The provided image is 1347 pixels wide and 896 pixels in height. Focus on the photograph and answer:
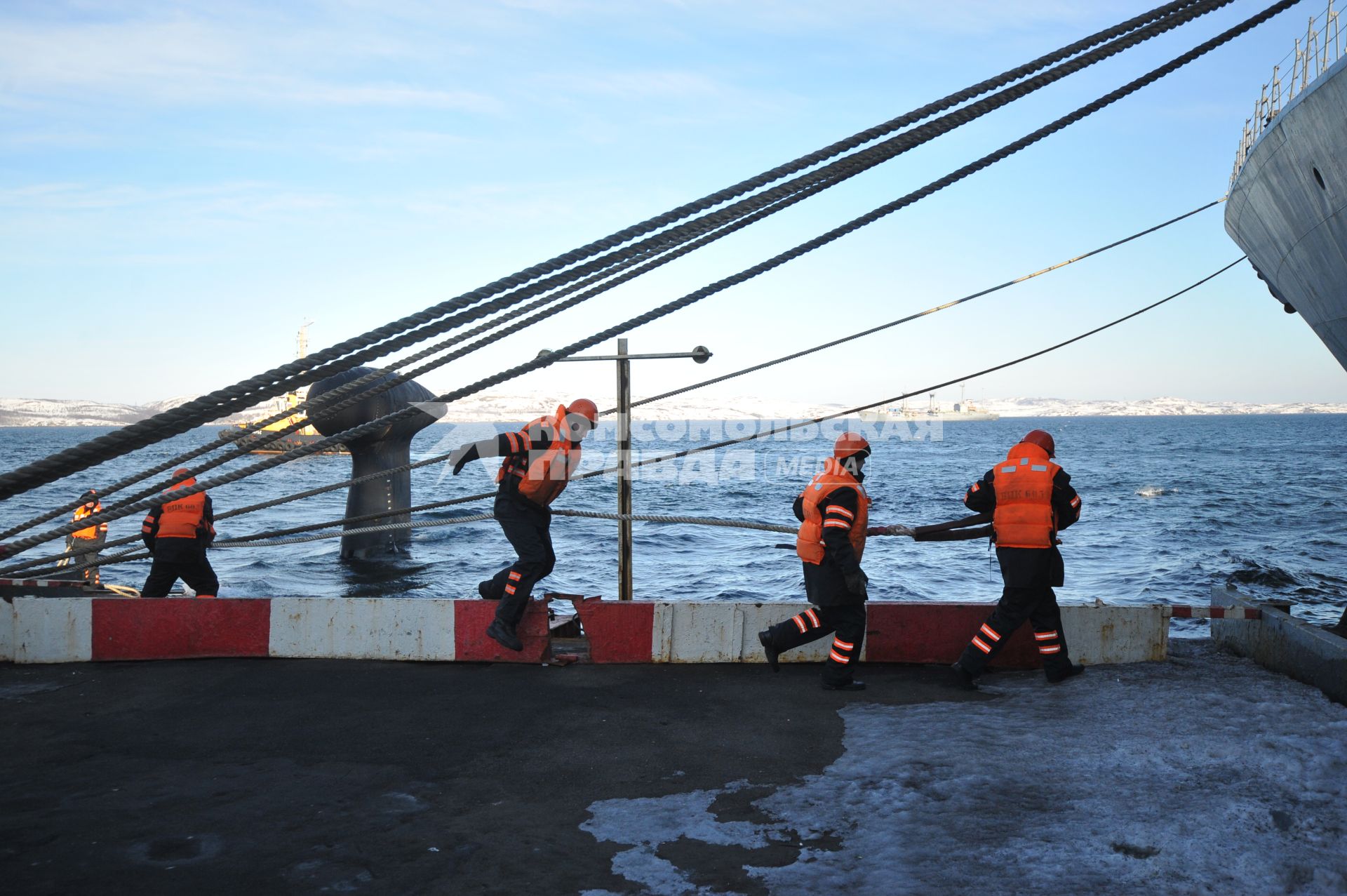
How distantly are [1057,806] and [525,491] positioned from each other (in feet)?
12.2

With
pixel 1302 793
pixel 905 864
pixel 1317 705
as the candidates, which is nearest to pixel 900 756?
pixel 905 864

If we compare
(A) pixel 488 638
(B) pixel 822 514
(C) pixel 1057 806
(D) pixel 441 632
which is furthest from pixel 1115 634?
(D) pixel 441 632

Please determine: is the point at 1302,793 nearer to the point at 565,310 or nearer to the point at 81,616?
the point at 565,310

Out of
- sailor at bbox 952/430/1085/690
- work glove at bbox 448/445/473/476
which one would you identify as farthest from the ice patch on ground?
work glove at bbox 448/445/473/476

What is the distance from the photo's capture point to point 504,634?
6406 mm

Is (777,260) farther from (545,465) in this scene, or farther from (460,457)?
(460,457)

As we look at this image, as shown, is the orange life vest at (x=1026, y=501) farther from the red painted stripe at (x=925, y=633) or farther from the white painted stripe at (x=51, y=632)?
the white painted stripe at (x=51, y=632)

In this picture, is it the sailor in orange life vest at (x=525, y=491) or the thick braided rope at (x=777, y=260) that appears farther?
the sailor in orange life vest at (x=525, y=491)

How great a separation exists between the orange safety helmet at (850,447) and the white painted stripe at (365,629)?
2783mm

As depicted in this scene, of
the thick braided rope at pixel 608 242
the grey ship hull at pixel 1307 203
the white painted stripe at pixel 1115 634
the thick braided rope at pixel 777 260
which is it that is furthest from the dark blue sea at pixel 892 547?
the thick braided rope at pixel 608 242

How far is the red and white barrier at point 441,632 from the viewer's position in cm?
650

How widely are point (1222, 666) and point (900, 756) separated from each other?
115 inches

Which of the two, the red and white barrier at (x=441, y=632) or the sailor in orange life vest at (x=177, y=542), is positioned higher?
the sailor in orange life vest at (x=177, y=542)

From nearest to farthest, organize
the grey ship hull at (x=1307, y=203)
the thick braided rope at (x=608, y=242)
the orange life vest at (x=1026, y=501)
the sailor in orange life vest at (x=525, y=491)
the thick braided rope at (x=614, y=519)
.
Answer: the thick braided rope at (x=608, y=242) < the orange life vest at (x=1026, y=501) < the sailor in orange life vest at (x=525, y=491) < the thick braided rope at (x=614, y=519) < the grey ship hull at (x=1307, y=203)
